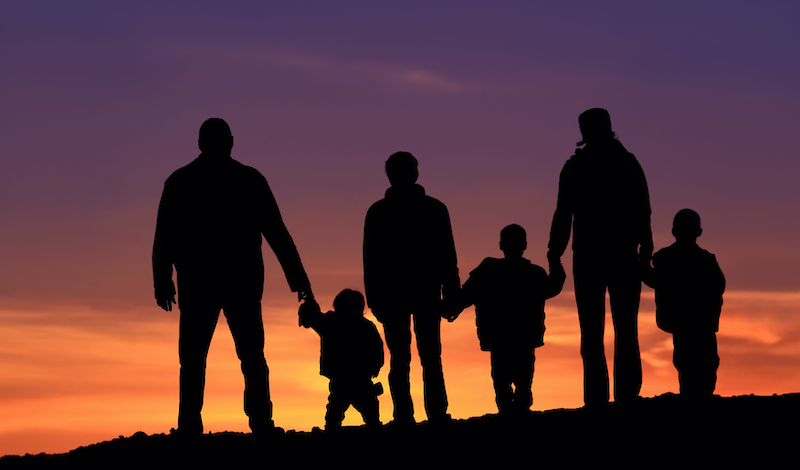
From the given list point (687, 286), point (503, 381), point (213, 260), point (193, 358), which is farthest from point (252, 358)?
point (687, 286)

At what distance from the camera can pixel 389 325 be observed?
39.3ft

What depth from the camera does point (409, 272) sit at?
11.9 m

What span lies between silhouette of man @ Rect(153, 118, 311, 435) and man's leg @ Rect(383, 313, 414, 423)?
150 cm

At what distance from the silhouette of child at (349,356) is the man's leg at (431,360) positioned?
1235 mm

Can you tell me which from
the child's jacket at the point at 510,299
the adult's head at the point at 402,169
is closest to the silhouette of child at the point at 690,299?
the child's jacket at the point at 510,299

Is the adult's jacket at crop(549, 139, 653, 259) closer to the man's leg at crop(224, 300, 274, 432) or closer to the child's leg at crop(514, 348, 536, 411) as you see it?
the child's leg at crop(514, 348, 536, 411)

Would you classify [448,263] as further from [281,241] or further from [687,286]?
[687,286]

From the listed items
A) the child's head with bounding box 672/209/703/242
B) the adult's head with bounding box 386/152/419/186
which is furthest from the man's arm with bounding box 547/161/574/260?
the child's head with bounding box 672/209/703/242

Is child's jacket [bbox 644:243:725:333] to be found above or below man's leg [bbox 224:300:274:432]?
above

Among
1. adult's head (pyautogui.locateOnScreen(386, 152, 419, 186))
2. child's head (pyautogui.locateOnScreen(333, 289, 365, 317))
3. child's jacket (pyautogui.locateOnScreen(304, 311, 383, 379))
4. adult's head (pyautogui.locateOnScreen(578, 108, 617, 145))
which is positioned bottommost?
child's jacket (pyautogui.locateOnScreen(304, 311, 383, 379))

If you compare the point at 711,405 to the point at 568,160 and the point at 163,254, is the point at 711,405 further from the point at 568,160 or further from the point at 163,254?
the point at 163,254

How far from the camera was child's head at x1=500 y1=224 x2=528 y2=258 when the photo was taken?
12703mm

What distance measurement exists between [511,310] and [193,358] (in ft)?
12.4

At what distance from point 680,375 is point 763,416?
1.85m
